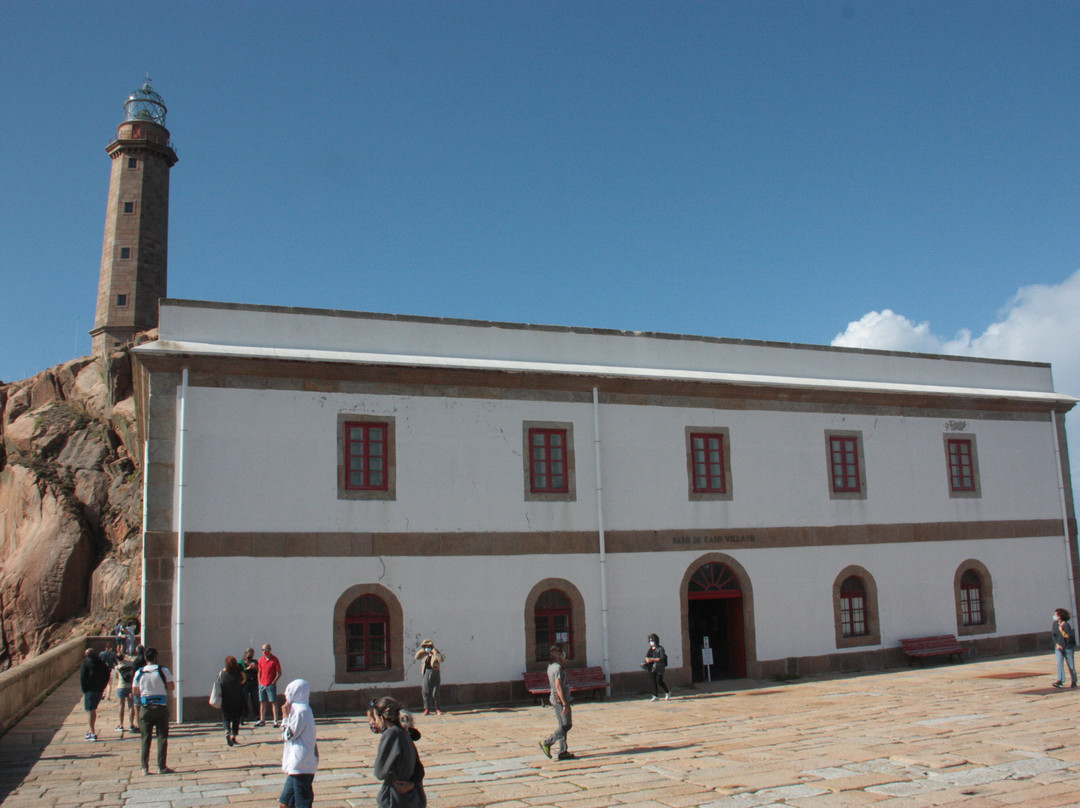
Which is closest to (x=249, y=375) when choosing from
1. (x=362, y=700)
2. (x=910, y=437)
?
(x=362, y=700)

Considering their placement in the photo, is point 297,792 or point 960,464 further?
point 960,464

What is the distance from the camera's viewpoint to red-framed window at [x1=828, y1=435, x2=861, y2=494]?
20.2 meters

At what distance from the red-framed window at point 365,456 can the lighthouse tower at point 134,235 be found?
2824 centimetres

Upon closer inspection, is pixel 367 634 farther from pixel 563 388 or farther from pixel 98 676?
pixel 563 388

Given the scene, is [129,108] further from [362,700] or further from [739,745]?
[739,745]

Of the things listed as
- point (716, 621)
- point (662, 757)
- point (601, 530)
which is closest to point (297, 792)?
point (662, 757)

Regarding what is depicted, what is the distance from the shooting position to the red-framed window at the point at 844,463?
20250 millimetres

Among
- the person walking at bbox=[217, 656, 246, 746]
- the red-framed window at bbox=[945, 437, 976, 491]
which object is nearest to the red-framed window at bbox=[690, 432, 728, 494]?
the red-framed window at bbox=[945, 437, 976, 491]

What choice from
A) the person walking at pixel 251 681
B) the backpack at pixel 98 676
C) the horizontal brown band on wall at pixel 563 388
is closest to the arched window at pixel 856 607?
the horizontal brown band on wall at pixel 563 388

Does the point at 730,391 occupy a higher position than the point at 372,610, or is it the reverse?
the point at 730,391

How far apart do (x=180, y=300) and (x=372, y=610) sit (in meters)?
6.56

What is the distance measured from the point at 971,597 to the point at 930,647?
85.7 inches

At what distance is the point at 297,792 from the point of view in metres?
7.11

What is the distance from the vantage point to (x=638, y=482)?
1825 cm
